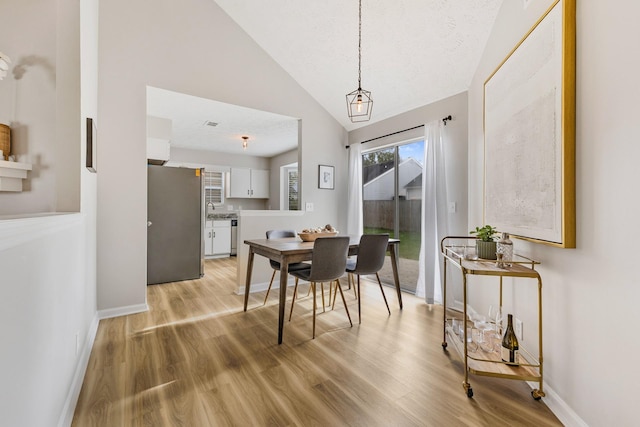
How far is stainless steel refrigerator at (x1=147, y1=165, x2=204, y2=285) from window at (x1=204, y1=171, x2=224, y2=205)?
6.70 feet

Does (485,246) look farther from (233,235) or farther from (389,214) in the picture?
(233,235)

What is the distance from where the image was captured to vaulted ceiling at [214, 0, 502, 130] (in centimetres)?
256

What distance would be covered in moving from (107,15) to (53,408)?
3200 mm

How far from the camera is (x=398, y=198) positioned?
3908mm

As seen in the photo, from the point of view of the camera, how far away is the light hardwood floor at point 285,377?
4.88 ft

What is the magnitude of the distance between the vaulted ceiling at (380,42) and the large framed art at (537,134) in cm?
64

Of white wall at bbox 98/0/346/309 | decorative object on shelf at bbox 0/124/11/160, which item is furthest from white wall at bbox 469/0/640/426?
decorative object on shelf at bbox 0/124/11/160

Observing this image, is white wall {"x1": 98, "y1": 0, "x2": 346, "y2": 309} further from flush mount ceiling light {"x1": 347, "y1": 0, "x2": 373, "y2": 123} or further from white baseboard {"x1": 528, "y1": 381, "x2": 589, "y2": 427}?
white baseboard {"x1": 528, "y1": 381, "x2": 589, "y2": 427}

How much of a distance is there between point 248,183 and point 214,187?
→ 0.76 m

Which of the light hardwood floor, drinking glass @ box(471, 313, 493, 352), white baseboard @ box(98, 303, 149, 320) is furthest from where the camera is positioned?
white baseboard @ box(98, 303, 149, 320)

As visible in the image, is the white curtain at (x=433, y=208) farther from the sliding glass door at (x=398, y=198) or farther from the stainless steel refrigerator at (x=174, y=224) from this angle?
the stainless steel refrigerator at (x=174, y=224)

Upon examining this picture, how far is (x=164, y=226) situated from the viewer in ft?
13.3

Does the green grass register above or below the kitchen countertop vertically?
below

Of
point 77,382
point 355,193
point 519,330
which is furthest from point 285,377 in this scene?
point 355,193
